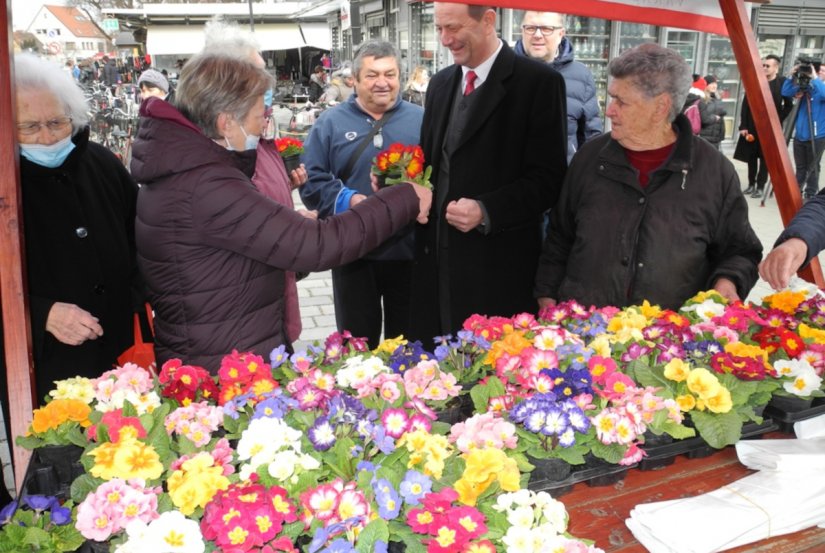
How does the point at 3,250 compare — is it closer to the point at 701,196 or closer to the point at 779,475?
the point at 779,475

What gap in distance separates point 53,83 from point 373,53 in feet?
5.21

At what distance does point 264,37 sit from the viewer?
27672 millimetres

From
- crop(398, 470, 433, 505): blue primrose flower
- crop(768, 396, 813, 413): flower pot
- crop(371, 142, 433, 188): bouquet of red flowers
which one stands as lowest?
crop(768, 396, 813, 413): flower pot

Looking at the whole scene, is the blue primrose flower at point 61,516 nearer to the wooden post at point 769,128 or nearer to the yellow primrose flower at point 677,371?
the yellow primrose flower at point 677,371

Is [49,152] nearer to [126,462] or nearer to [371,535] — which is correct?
[126,462]

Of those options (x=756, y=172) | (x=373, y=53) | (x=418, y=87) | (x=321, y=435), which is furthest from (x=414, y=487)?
(x=418, y=87)

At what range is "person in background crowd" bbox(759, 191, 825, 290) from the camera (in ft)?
7.02

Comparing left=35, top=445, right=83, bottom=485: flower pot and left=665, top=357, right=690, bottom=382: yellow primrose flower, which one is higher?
A: left=665, top=357, right=690, bottom=382: yellow primrose flower

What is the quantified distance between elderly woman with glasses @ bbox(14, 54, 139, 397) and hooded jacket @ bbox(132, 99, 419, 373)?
39 cm

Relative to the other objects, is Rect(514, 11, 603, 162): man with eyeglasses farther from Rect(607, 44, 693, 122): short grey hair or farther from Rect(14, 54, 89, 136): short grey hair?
Rect(14, 54, 89, 136): short grey hair

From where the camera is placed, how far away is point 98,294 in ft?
8.07

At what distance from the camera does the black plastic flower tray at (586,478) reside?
1486mm

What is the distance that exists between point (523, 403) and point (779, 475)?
581 millimetres

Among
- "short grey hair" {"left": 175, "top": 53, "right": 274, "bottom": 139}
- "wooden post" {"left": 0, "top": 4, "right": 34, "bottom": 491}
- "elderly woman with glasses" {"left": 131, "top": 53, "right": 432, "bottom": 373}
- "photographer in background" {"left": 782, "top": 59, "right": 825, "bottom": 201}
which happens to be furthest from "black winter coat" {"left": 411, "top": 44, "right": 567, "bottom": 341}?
"photographer in background" {"left": 782, "top": 59, "right": 825, "bottom": 201}
